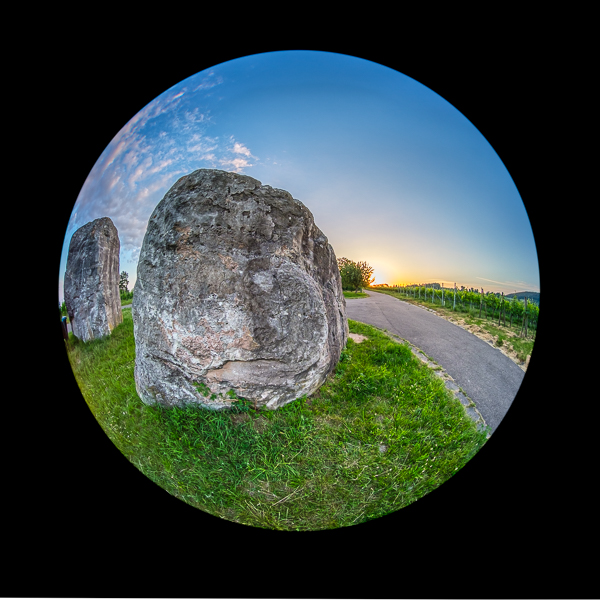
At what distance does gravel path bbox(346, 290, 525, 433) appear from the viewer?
2985mm

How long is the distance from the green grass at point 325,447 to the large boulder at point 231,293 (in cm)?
26

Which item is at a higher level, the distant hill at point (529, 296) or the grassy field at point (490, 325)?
the distant hill at point (529, 296)

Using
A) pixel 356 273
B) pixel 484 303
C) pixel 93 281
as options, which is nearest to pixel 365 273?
pixel 356 273

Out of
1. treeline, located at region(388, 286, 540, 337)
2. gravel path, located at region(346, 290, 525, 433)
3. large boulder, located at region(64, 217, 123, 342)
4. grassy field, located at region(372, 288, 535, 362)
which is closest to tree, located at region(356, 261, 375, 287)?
gravel path, located at region(346, 290, 525, 433)

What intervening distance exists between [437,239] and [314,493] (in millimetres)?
2392

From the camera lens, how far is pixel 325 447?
2646 mm

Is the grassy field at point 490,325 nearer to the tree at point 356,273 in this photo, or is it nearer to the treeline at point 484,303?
the treeline at point 484,303

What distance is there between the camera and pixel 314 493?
2.60 meters

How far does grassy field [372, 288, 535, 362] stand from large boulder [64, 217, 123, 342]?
9.43 ft

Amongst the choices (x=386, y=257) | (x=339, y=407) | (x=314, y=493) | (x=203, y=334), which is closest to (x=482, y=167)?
(x=386, y=257)

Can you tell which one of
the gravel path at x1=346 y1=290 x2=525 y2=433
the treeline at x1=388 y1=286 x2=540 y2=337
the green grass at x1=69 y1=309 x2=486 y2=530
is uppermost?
the treeline at x1=388 y1=286 x2=540 y2=337

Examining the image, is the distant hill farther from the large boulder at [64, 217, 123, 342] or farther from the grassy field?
the large boulder at [64, 217, 123, 342]

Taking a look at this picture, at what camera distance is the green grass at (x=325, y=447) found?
262 centimetres

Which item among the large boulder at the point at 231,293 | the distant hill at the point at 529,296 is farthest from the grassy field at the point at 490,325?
the large boulder at the point at 231,293
